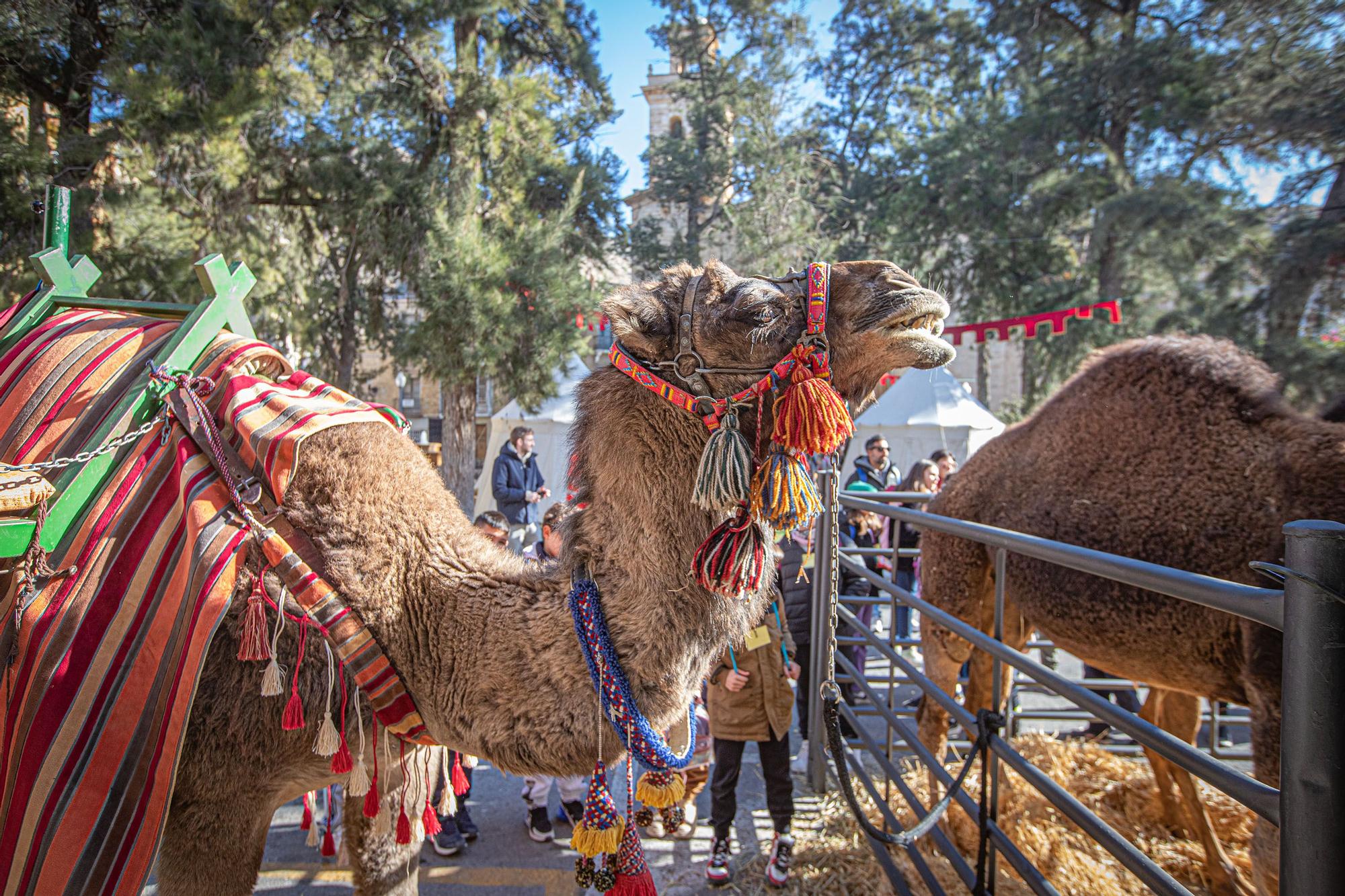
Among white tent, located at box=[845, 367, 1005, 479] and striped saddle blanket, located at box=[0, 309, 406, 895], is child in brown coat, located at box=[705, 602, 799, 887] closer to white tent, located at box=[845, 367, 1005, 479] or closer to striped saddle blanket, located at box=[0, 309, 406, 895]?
striped saddle blanket, located at box=[0, 309, 406, 895]

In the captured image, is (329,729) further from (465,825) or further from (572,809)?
(465,825)

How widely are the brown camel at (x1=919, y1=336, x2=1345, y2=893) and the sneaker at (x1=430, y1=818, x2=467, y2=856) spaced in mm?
2704

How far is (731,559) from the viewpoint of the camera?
72.3 inches

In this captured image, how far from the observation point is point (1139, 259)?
17.2m

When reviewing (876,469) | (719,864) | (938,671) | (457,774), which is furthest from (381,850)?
(876,469)

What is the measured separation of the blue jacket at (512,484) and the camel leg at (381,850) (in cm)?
638

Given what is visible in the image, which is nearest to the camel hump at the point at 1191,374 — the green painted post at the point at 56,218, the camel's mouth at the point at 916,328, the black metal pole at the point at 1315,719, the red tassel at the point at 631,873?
the camel's mouth at the point at 916,328

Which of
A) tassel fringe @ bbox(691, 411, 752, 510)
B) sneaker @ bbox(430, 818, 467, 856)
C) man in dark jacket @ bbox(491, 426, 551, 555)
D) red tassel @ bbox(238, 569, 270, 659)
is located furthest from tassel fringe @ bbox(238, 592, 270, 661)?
man in dark jacket @ bbox(491, 426, 551, 555)

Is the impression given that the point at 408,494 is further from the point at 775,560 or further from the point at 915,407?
the point at 915,407

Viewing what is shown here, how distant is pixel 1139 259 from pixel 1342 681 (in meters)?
19.3

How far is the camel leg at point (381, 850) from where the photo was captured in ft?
7.73

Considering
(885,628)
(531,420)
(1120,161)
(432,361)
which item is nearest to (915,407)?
(885,628)

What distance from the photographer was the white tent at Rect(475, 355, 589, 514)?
13.5m

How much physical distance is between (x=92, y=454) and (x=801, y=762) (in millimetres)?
4902
